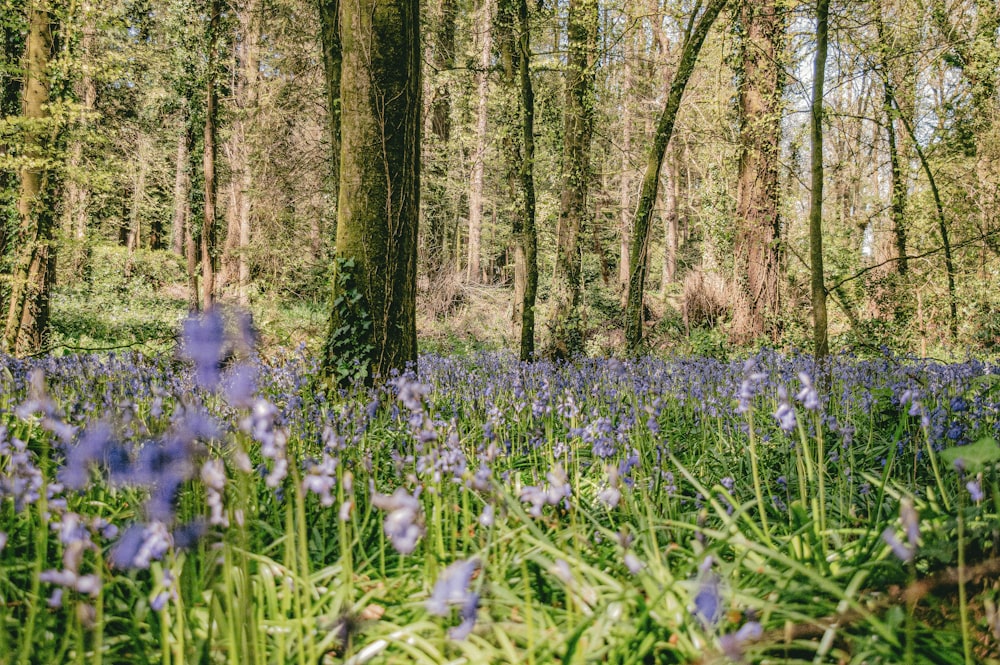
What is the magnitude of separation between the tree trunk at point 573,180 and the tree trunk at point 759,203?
8.30 feet

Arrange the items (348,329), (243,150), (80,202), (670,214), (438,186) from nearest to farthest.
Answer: (348,329) < (243,150) < (438,186) < (80,202) < (670,214)

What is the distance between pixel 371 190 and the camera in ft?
16.6

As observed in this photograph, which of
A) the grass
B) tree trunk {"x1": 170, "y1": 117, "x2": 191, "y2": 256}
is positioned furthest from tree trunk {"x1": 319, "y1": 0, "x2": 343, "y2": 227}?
tree trunk {"x1": 170, "y1": 117, "x2": 191, "y2": 256}

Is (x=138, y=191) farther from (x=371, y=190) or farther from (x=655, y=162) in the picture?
(x=655, y=162)

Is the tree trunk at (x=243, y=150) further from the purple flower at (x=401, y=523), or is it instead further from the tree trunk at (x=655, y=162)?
the purple flower at (x=401, y=523)

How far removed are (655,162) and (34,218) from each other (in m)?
9.42

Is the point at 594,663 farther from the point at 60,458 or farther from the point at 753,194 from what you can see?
the point at 753,194

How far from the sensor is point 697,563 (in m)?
1.66

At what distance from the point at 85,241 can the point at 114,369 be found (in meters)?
6.58

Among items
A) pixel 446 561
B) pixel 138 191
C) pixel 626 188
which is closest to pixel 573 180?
pixel 446 561

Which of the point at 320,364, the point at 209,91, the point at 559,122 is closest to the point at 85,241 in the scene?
the point at 209,91

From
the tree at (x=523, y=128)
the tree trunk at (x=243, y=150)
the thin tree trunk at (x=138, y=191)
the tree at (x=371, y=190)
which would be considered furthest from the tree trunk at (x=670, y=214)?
the thin tree trunk at (x=138, y=191)

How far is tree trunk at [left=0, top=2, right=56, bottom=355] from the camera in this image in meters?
9.16

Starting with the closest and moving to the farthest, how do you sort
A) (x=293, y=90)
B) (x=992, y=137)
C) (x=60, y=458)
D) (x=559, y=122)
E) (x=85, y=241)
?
(x=60, y=458) < (x=85, y=241) < (x=559, y=122) < (x=992, y=137) < (x=293, y=90)
